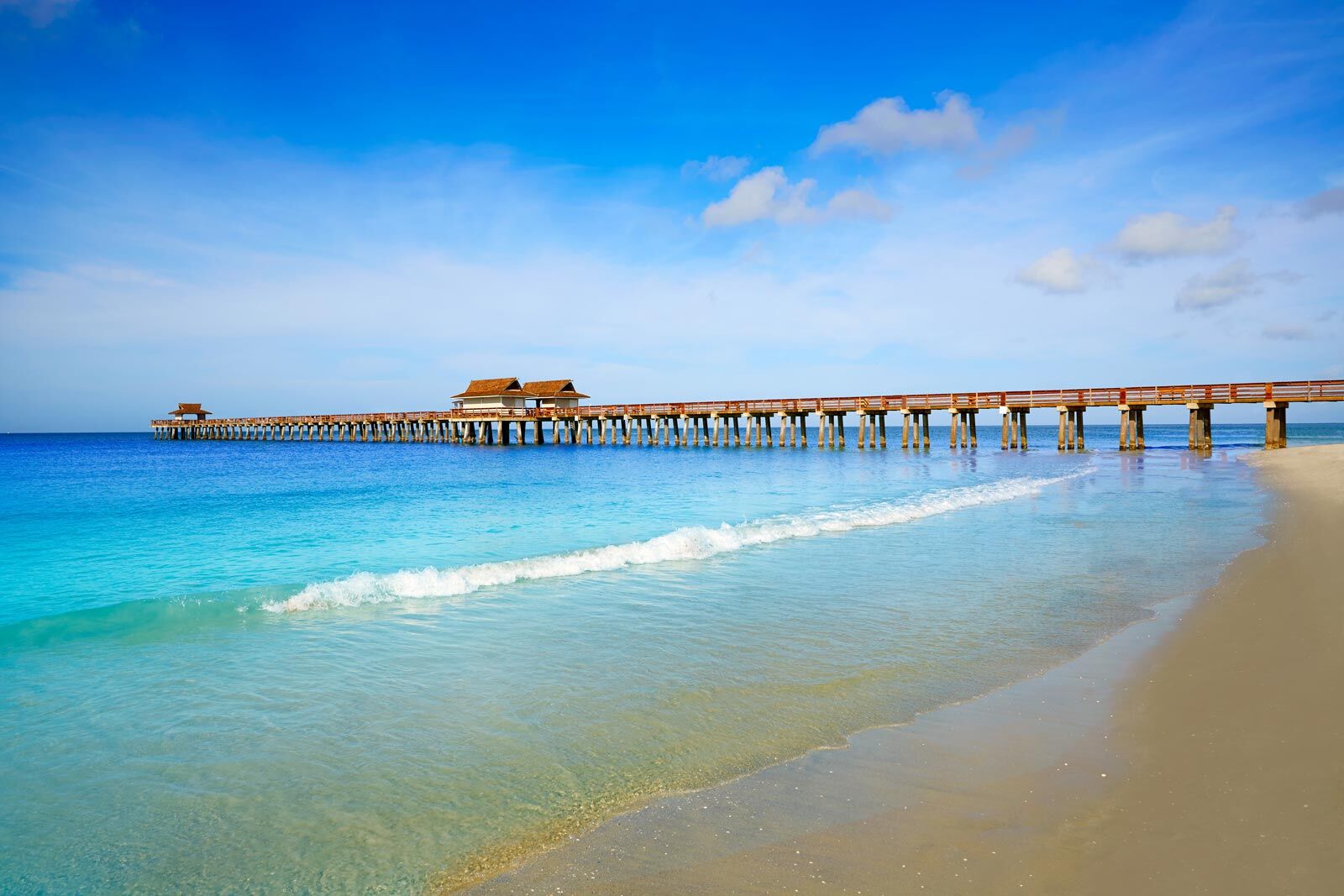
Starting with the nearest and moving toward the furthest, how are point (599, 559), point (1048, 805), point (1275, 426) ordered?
point (1048, 805), point (599, 559), point (1275, 426)

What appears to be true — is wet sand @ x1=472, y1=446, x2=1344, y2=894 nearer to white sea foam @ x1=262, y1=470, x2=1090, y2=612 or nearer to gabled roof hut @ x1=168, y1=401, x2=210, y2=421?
white sea foam @ x1=262, y1=470, x2=1090, y2=612

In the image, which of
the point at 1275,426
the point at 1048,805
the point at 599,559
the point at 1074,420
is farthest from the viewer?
the point at 1074,420

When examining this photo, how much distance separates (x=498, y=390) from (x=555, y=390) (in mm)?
5216

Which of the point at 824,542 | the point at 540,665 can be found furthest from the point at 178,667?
the point at 824,542

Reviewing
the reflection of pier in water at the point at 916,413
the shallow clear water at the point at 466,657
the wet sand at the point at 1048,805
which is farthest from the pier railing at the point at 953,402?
the wet sand at the point at 1048,805

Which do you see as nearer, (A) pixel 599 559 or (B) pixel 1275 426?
(A) pixel 599 559

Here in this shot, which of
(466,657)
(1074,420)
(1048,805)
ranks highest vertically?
(1074,420)

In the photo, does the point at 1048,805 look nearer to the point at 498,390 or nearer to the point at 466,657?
the point at 466,657

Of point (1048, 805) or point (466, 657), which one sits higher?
point (1048, 805)

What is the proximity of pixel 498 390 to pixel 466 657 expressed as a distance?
206 ft

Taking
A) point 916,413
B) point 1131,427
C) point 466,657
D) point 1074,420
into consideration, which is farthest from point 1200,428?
point 466,657

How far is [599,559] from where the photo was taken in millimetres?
11945

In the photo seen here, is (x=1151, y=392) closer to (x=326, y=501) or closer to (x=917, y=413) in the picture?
(x=917, y=413)

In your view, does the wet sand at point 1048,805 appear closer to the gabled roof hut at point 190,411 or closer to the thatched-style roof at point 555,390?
the thatched-style roof at point 555,390
